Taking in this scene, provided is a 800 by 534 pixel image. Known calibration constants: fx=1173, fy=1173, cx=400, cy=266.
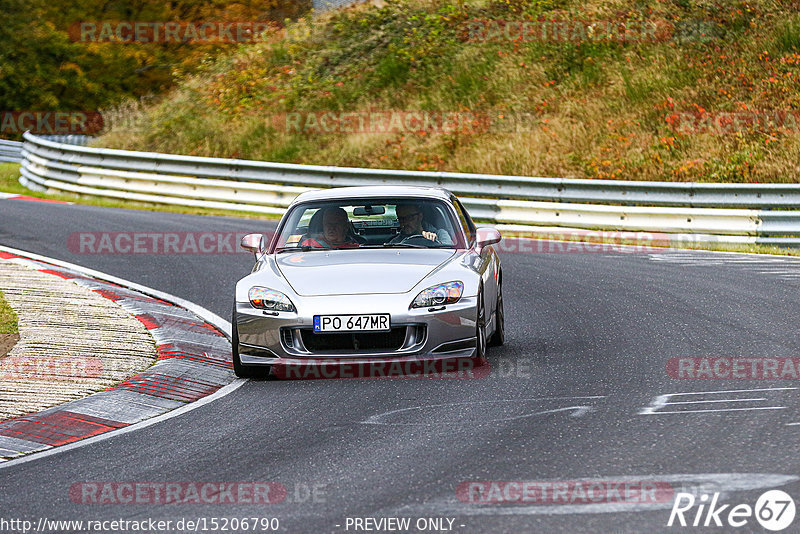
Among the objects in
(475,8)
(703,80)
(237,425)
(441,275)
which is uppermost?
(475,8)

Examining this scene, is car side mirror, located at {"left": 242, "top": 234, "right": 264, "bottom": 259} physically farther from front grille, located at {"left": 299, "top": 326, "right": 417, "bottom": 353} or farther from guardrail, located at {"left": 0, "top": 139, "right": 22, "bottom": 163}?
guardrail, located at {"left": 0, "top": 139, "right": 22, "bottom": 163}

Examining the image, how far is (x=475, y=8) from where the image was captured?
1334 inches

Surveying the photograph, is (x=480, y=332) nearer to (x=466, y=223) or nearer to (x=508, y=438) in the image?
(x=466, y=223)

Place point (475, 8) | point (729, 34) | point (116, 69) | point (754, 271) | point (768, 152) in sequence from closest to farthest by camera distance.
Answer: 1. point (754, 271)
2. point (768, 152)
3. point (729, 34)
4. point (475, 8)
5. point (116, 69)

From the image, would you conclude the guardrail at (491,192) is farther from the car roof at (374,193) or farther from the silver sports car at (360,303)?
the silver sports car at (360,303)

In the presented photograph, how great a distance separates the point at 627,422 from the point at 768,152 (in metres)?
16.5

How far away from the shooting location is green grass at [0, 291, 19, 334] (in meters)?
10.4

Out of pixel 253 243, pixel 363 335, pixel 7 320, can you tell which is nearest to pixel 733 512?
pixel 363 335

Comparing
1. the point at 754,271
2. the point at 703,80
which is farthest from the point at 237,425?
the point at 703,80

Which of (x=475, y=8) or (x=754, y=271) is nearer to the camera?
(x=754, y=271)

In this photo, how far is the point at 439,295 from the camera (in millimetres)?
8852

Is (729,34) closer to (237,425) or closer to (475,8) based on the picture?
(475,8)

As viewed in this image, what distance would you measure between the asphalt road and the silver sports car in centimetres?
27

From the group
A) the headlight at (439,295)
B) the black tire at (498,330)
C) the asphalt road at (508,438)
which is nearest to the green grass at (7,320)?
the asphalt road at (508,438)
